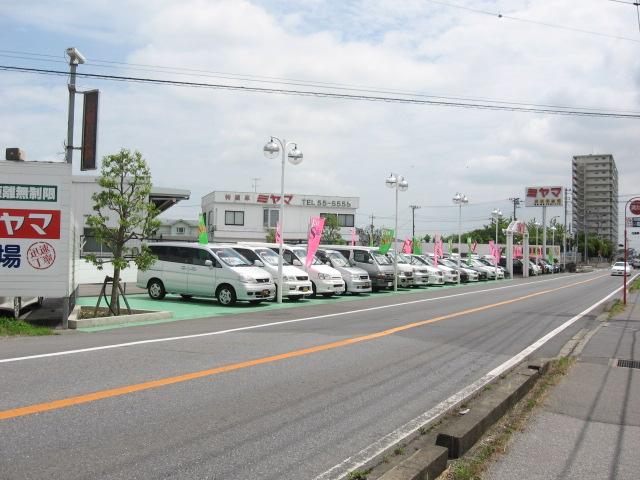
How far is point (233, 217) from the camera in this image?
2356 inches

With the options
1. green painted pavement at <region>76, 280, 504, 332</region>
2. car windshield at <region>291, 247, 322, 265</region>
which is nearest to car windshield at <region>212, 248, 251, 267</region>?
green painted pavement at <region>76, 280, 504, 332</region>

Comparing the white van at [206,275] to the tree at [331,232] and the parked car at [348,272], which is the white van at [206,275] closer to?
the parked car at [348,272]

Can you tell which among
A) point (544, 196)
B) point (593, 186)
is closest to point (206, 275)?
point (544, 196)

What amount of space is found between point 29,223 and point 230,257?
24.0 feet

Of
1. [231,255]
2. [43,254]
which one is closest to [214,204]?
[231,255]

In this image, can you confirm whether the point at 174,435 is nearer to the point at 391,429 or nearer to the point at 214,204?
the point at 391,429

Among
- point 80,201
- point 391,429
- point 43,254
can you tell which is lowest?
point 391,429

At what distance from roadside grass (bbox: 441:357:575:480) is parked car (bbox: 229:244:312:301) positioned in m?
12.6

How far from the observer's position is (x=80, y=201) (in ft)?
94.4

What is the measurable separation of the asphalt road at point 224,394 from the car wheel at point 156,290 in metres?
6.85

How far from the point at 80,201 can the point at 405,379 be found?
982 inches

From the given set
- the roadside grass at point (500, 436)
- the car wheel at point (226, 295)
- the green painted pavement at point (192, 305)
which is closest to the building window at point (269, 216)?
the green painted pavement at point (192, 305)

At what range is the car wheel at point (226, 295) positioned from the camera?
1788 cm

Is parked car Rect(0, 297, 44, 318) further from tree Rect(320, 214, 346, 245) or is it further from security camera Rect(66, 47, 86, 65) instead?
tree Rect(320, 214, 346, 245)
